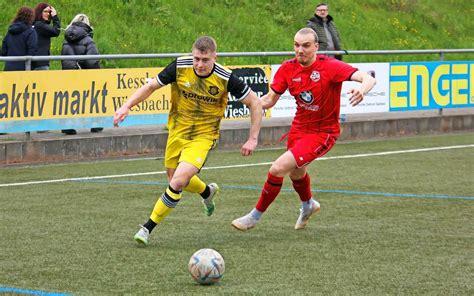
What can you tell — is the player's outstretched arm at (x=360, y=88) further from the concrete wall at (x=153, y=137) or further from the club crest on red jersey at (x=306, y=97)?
the concrete wall at (x=153, y=137)

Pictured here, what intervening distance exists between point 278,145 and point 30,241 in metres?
9.02

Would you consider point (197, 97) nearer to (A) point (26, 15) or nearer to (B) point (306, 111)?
(B) point (306, 111)

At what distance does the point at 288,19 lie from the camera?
91.2 ft

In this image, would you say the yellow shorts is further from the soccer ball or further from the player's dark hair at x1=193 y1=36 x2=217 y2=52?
the soccer ball

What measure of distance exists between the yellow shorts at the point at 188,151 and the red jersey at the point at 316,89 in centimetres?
84

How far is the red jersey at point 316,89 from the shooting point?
10.1m

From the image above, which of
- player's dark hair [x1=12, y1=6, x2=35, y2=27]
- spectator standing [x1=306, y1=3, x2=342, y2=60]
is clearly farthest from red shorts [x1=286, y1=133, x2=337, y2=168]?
spectator standing [x1=306, y1=3, x2=342, y2=60]

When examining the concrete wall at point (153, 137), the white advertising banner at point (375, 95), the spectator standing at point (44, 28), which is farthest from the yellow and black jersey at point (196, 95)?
the white advertising banner at point (375, 95)

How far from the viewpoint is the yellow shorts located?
9.62m

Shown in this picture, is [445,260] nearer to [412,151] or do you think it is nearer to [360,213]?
[360,213]

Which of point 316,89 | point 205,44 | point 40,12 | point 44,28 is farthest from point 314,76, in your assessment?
point 40,12

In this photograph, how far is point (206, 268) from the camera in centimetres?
756

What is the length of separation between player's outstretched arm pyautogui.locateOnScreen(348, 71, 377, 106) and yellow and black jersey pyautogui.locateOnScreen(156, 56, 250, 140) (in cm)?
93

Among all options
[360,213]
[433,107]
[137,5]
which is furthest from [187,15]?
[360,213]
